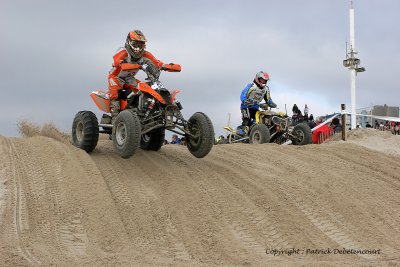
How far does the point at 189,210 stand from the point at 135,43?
360 centimetres

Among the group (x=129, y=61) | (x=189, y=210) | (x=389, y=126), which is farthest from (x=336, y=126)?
(x=189, y=210)

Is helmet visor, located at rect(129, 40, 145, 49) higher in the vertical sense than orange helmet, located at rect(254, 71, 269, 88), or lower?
higher

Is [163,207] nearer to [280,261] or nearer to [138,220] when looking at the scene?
[138,220]

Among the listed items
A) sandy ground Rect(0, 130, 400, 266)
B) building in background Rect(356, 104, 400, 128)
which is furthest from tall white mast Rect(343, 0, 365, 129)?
sandy ground Rect(0, 130, 400, 266)

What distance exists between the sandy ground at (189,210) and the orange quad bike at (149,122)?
467 mm

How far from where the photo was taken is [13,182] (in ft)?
24.0

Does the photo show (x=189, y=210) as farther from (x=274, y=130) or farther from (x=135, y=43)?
(x=274, y=130)

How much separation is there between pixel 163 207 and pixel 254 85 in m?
7.85

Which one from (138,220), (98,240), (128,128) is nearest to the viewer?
(98,240)

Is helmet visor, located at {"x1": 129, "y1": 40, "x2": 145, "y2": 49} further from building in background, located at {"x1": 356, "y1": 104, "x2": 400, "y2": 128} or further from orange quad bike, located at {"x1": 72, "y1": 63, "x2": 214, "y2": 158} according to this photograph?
building in background, located at {"x1": 356, "y1": 104, "x2": 400, "y2": 128}

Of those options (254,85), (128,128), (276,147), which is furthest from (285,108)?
(128,128)

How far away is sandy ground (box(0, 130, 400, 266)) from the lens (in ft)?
18.9

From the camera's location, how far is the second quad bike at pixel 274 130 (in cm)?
1316

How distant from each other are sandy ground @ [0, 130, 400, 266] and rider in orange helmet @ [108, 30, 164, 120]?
4.12 feet
